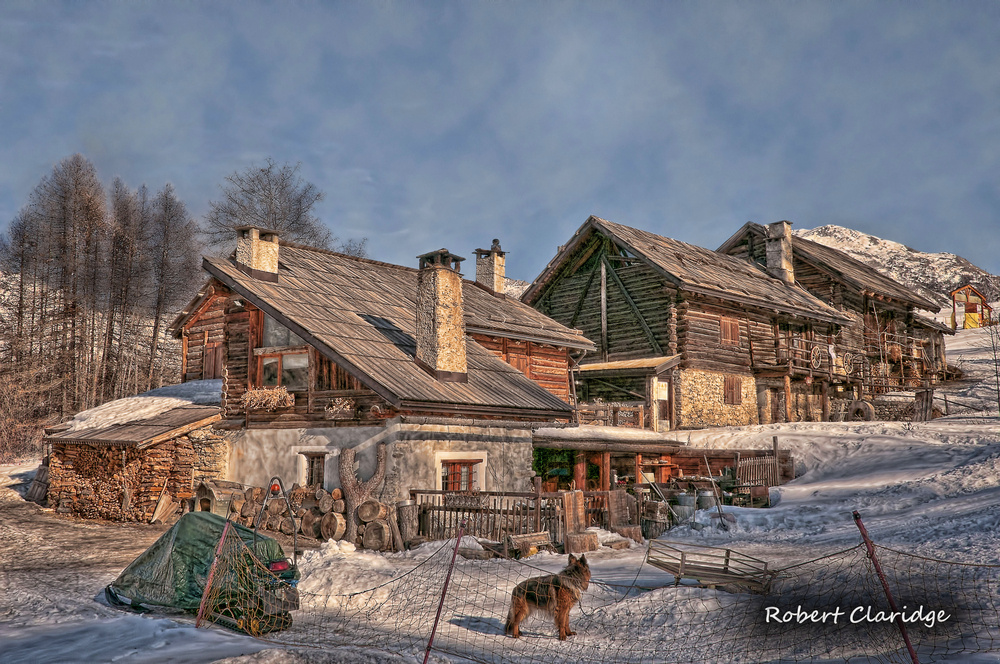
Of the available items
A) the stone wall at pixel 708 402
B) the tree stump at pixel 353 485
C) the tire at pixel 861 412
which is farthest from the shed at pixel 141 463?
the tire at pixel 861 412

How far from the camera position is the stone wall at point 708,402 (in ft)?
98.5

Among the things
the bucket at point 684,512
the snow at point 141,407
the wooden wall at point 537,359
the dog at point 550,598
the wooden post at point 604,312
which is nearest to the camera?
the dog at point 550,598

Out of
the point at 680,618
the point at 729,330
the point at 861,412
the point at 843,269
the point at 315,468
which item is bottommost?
the point at 680,618

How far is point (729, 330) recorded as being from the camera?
32469 millimetres

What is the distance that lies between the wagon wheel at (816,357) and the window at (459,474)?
2107 centimetres

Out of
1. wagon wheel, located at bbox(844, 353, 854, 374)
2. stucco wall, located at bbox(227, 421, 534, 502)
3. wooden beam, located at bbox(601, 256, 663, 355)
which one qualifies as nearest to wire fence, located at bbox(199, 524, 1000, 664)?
stucco wall, located at bbox(227, 421, 534, 502)

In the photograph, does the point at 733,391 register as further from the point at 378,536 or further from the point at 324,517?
the point at 324,517

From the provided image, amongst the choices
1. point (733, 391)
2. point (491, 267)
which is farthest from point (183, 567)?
point (733, 391)

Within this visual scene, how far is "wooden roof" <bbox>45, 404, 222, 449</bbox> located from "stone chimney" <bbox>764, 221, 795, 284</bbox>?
28036 mm

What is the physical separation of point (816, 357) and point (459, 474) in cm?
2293

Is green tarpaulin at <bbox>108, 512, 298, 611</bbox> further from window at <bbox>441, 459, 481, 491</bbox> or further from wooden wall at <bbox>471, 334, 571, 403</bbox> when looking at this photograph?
wooden wall at <bbox>471, 334, 571, 403</bbox>

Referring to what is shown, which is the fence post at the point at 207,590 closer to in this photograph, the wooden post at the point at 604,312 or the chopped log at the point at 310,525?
the chopped log at the point at 310,525

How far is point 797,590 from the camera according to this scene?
10883 mm

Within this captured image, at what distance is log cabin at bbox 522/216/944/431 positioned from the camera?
99.6 feet
